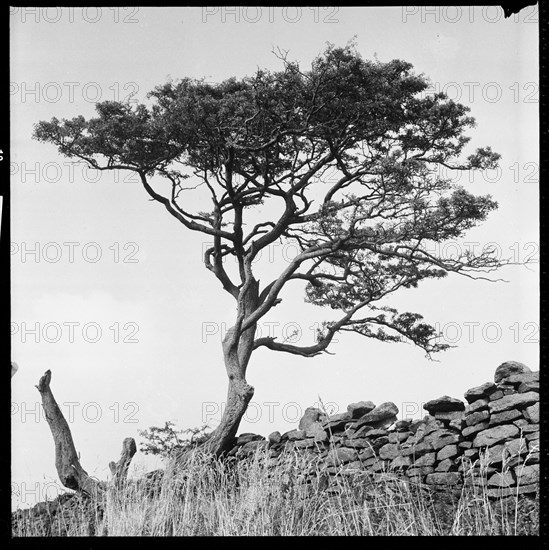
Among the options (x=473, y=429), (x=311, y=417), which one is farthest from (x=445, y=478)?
(x=311, y=417)

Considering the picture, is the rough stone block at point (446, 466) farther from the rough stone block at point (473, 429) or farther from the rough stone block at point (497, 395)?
the rough stone block at point (497, 395)

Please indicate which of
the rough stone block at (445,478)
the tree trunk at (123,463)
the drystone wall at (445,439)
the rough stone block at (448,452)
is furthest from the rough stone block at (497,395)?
the tree trunk at (123,463)

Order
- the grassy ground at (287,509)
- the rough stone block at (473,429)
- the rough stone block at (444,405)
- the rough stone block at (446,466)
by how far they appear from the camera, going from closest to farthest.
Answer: the grassy ground at (287,509)
the rough stone block at (446,466)
the rough stone block at (473,429)
the rough stone block at (444,405)

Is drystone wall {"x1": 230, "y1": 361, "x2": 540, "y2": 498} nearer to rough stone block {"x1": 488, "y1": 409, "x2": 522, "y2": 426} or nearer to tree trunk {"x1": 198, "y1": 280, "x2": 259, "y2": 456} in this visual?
rough stone block {"x1": 488, "y1": 409, "x2": 522, "y2": 426}

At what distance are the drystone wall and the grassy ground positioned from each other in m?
0.18

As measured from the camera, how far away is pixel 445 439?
6.32 metres

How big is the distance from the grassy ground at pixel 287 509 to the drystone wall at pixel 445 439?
18 centimetres

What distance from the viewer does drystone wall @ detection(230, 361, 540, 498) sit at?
6074 millimetres

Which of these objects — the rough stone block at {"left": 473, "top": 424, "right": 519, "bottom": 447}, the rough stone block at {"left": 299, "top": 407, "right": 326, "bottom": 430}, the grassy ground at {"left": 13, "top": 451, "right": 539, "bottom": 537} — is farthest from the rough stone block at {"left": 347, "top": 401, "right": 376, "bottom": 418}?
the rough stone block at {"left": 473, "top": 424, "right": 519, "bottom": 447}

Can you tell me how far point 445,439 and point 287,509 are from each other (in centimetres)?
166

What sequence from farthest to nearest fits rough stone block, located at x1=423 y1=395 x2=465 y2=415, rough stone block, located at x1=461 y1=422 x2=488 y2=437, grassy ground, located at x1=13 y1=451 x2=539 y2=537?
rough stone block, located at x1=423 y1=395 x2=465 y2=415 < rough stone block, located at x1=461 y1=422 x2=488 y2=437 < grassy ground, located at x1=13 y1=451 x2=539 y2=537

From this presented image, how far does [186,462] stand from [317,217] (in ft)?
8.49

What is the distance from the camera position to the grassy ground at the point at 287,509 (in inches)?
205

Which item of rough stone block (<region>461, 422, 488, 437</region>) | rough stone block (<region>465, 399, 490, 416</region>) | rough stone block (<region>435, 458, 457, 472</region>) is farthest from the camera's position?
rough stone block (<region>465, 399, 490, 416</region>)
